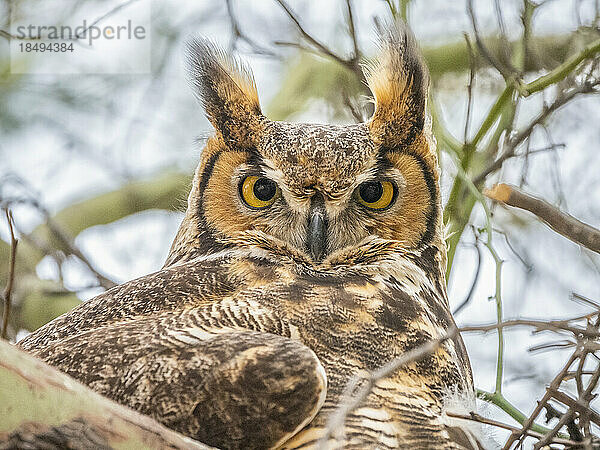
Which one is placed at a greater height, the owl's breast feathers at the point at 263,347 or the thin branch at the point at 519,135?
the thin branch at the point at 519,135

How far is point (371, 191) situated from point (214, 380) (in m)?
0.76

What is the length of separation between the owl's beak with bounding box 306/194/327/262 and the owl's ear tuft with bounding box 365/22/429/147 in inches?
9.9

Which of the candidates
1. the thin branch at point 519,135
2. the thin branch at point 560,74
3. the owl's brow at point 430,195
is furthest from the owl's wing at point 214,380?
the thin branch at point 560,74

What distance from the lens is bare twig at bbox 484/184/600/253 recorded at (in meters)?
1.36

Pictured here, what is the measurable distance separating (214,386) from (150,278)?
1.52ft

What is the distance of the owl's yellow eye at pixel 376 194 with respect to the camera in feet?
6.43

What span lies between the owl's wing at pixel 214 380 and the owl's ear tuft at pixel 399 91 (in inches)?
30.2

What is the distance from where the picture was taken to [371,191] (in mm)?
1976

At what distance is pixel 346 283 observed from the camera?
1.83 metres

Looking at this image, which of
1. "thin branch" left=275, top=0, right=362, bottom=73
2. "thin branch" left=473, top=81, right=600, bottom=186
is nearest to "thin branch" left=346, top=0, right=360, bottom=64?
"thin branch" left=275, top=0, right=362, bottom=73

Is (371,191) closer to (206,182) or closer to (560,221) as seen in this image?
(206,182)

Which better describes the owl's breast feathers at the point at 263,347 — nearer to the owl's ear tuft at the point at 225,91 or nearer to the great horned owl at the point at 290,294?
the great horned owl at the point at 290,294

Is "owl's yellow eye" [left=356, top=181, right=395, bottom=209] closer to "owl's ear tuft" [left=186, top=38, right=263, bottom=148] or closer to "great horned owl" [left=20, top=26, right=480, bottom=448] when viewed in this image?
"great horned owl" [left=20, top=26, right=480, bottom=448]

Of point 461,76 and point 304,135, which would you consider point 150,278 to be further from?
point 461,76
